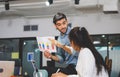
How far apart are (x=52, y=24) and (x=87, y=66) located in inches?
225

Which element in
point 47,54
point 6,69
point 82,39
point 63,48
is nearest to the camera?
point 82,39

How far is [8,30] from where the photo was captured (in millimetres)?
8172

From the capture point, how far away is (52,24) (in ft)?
25.1

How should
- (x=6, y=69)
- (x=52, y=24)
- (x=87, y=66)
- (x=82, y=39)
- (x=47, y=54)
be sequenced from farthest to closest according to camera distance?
(x=52, y=24), (x=6, y=69), (x=47, y=54), (x=82, y=39), (x=87, y=66)

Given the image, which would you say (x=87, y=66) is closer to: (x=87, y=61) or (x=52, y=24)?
(x=87, y=61)

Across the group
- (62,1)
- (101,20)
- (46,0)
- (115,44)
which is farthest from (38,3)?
(115,44)

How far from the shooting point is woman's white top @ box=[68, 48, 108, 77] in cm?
199

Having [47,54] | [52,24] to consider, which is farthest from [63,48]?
[52,24]

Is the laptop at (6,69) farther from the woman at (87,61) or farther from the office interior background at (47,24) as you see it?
the office interior background at (47,24)

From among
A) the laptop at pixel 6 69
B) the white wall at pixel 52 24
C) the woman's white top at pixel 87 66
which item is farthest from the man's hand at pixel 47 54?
the white wall at pixel 52 24

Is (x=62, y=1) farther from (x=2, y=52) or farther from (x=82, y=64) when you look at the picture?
(x=82, y=64)

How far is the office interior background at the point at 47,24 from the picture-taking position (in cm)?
673

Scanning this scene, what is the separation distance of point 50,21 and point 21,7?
0.98 m

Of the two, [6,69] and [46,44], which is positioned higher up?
[46,44]
